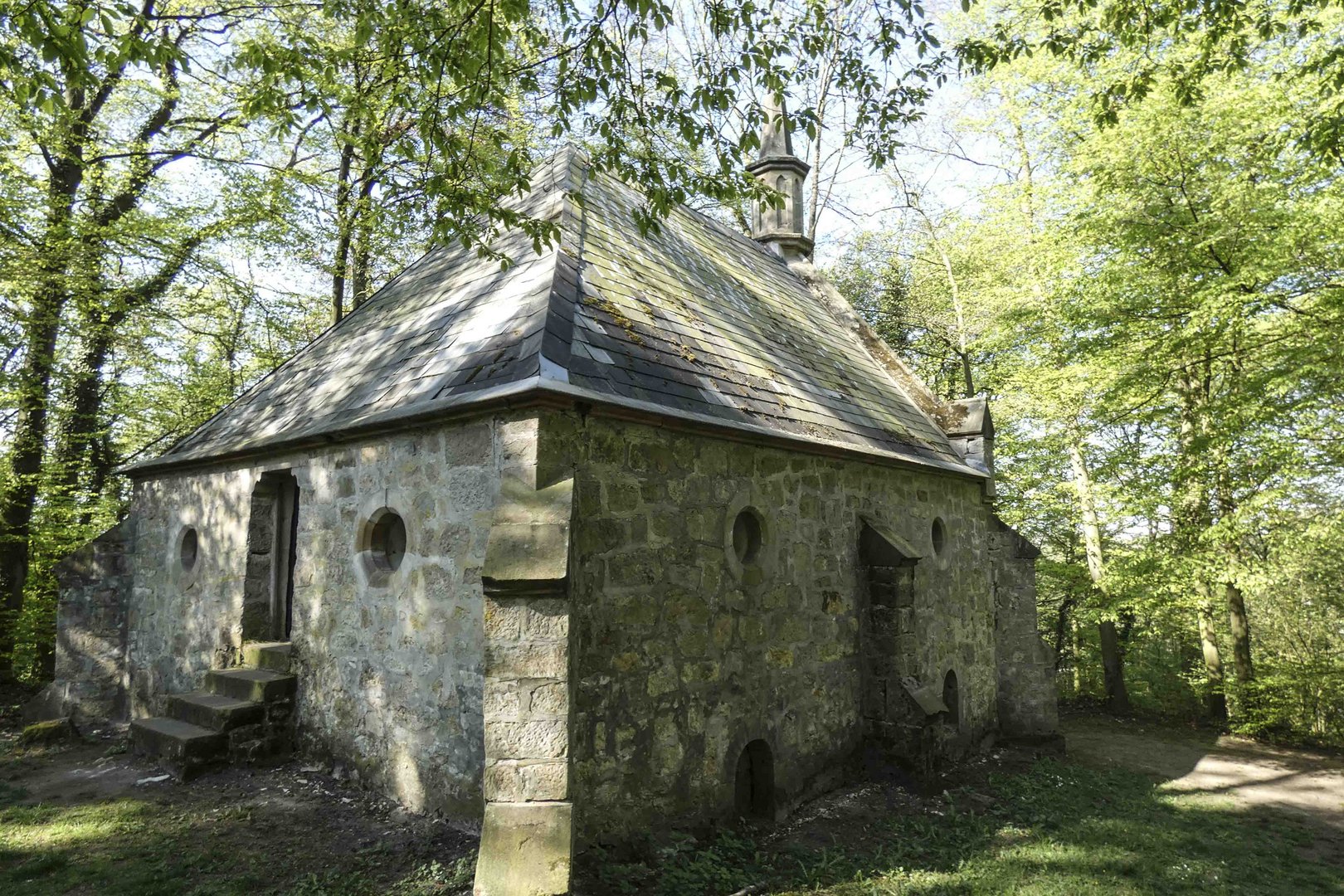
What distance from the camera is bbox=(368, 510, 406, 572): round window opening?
20.7 feet

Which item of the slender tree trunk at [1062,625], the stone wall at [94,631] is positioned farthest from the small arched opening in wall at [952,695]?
the stone wall at [94,631]

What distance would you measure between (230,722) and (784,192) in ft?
43.8

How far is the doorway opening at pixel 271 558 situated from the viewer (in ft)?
25.2

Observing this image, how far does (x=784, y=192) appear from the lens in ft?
50.8

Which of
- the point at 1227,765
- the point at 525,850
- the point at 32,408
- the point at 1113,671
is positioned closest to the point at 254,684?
the point at 525,850

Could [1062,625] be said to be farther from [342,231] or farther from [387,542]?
[342,231]

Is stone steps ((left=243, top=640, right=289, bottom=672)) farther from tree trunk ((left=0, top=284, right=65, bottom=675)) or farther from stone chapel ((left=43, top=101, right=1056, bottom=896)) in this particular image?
tree trunk ((left=0, top=284, right=65, bottom=675))

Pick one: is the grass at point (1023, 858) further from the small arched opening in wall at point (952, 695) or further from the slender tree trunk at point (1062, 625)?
the slender tree trunk at point (1062, 625)

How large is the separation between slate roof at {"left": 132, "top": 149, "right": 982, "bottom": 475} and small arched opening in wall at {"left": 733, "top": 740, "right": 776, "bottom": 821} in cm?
288

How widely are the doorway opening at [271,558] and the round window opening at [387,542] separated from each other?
6.02 ft

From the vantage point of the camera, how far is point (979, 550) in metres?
11.1

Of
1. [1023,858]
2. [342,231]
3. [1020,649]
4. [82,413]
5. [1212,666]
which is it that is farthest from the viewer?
[342,231]

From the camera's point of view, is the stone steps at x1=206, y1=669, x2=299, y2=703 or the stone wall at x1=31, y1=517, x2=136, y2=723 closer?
the stone steps at x1=206, y1=669, x2=299, y2=703

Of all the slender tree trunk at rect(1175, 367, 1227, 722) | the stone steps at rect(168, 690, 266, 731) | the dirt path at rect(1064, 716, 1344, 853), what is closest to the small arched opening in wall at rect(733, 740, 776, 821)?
the stone steps at rect(168, 690, 266, 731)
